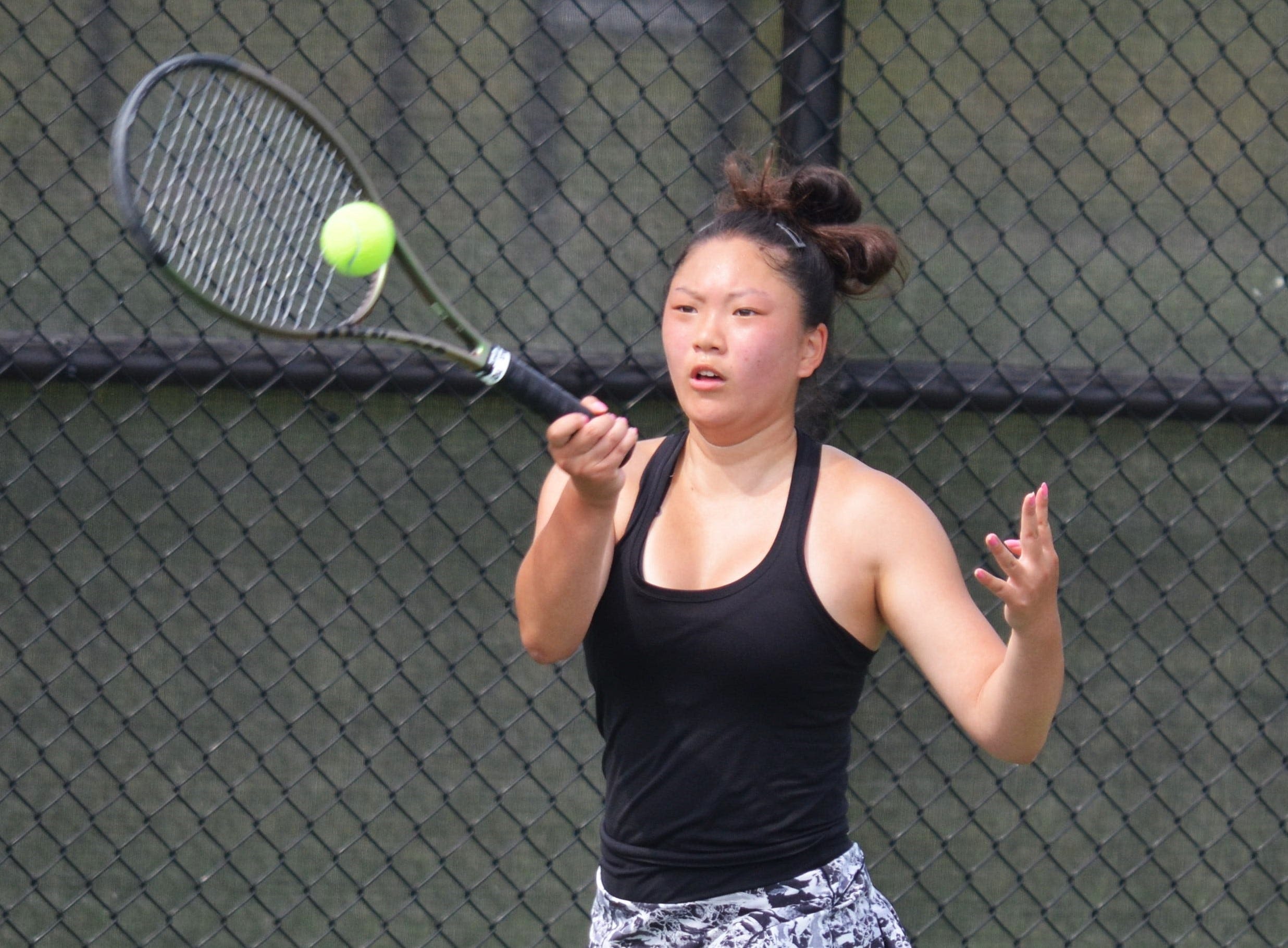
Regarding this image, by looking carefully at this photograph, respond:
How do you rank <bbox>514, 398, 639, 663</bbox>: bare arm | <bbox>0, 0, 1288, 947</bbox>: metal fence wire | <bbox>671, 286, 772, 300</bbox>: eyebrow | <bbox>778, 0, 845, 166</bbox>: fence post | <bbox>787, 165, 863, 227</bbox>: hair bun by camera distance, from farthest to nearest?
<bbox>778, 0, 845, 166</bbox>: fence post, <bbox>0, 0, 1288, 947</bbox>: metal fence wire, <bbox>787, 165, 863, 227</bbox>: hair bun, <bbox>671, 286, 772, 300</bbox>: eyebrow, <bbox>514, 398, 639, 663</bbox>: bare arm

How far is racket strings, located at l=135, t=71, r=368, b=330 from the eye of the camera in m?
1.93

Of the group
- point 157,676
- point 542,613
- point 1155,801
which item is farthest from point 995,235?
point 157,676

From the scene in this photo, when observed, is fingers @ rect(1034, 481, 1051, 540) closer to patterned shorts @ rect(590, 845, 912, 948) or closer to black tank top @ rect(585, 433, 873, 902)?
black tank top @ rect(585, 433, 873, 902)

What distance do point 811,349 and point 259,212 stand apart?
897 millimetres

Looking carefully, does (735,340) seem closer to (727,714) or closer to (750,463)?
(750,463)

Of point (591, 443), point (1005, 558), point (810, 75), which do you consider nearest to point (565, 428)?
point (591, 443)

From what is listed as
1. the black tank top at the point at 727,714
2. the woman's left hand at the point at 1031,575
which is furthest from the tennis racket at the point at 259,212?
the woman's left hand at the point at 1031,575

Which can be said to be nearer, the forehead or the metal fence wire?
the forehead

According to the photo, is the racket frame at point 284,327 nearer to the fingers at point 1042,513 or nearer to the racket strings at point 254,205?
the racket strings at point 254,205

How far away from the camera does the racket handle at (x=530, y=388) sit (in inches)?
64.0

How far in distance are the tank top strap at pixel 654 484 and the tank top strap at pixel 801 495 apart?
0.56ft

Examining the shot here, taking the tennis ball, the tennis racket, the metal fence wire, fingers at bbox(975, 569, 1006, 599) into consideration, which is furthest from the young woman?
the metal fence wire

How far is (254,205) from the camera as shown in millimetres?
2084

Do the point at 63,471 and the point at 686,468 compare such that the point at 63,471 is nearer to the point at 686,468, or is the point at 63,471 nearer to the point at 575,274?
the point at 575,274
